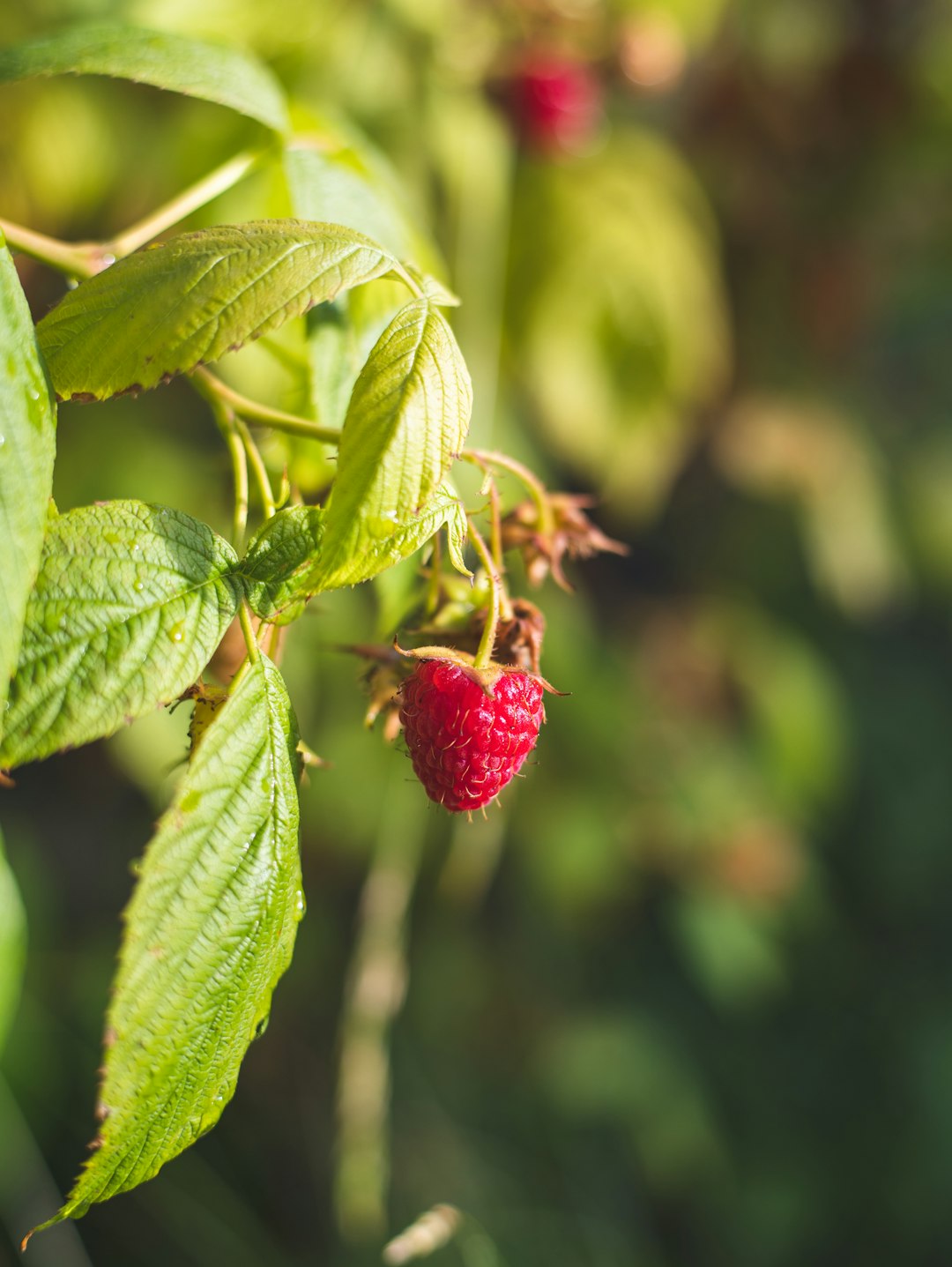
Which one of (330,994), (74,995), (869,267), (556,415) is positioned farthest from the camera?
(869,267)

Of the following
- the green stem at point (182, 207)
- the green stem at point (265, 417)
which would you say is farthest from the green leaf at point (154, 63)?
the green stem at point (265, 417)

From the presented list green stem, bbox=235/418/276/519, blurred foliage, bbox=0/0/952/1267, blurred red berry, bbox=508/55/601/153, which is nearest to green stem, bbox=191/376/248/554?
green stem, bbox=235/418/276/519

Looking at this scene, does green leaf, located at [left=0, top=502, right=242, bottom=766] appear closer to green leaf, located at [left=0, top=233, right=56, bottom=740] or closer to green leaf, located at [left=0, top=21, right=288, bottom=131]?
green leaf, located at [left=0, top=233, right=56, bottom=740]

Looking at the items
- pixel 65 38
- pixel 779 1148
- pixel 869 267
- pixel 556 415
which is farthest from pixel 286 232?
pixel 779 1148

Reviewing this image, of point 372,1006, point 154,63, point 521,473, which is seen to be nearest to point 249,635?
point 521,473

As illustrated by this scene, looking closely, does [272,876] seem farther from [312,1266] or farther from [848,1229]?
[848,1229]

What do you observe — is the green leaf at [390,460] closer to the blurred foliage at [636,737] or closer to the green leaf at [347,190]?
the green leaf at [347,190]

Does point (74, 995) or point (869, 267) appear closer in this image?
point (74, 995)
